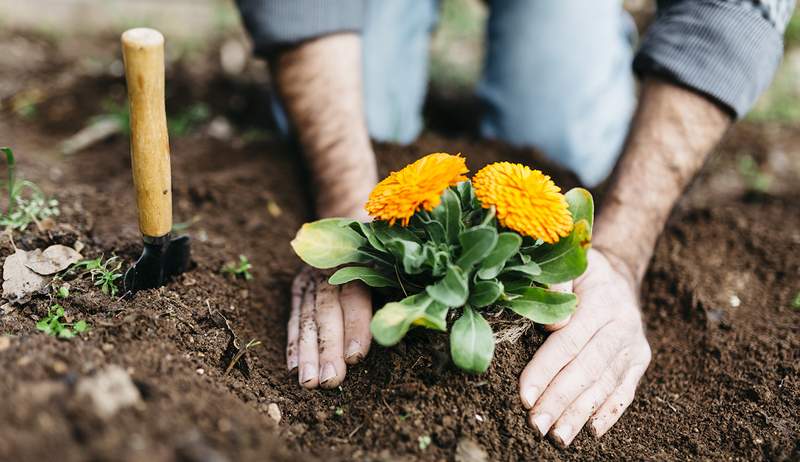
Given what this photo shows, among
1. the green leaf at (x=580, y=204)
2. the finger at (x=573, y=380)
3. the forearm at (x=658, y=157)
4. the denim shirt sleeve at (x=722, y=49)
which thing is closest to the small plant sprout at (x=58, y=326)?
the finger at (x=573, y=380)

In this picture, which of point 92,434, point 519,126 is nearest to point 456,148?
point 519,126

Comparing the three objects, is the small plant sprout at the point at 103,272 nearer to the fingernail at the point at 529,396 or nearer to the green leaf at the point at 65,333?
the green leaf at the point at 65,333

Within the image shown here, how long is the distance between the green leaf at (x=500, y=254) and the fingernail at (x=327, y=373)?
51cm

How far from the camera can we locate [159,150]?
1667 mm

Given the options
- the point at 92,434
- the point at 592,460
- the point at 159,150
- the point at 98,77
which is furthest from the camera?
the point at 98,77

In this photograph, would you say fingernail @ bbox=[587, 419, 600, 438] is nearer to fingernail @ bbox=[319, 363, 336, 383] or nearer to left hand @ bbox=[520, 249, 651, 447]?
left hand @ bbox=[520, 249, 651, 447]

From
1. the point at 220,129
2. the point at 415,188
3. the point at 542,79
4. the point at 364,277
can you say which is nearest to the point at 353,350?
the point at 364,277

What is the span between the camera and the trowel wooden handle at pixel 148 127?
1.50 meters

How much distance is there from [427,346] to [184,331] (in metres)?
0.68

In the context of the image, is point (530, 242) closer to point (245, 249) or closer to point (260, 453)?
point (260, 453)

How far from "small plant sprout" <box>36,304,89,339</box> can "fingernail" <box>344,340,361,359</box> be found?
690mm

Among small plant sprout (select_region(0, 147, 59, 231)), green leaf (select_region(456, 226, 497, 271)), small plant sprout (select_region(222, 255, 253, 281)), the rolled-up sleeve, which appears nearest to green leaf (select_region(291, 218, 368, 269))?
green leaf (select_region(456, 226, 497, 271))

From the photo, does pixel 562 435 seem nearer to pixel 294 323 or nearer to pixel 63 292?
pixel 294 323

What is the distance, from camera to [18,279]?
1.86 m
